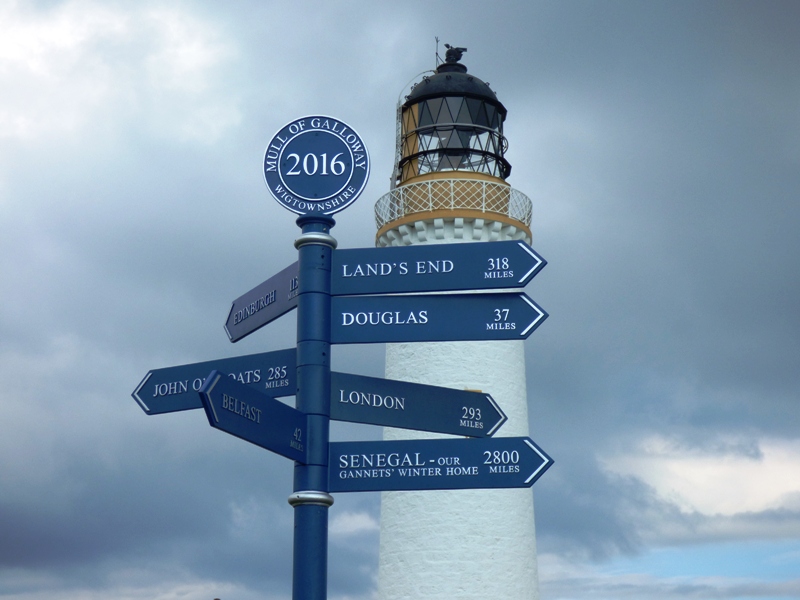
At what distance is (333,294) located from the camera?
7.79 meters

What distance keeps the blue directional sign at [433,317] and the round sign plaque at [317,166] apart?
761 millimetres

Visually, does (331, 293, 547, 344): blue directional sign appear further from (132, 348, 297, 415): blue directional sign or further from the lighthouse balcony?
the lighthouse balcony

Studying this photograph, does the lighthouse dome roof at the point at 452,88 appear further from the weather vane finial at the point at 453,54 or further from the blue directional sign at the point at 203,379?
the blue directional sign at the point at 203,379

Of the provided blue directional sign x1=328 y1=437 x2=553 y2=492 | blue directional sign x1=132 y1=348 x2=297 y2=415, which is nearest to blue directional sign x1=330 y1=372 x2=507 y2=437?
blue directional sign x1=328 y1=437 x2=553 y2=492

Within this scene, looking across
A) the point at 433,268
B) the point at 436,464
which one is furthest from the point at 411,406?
the point at 433,268

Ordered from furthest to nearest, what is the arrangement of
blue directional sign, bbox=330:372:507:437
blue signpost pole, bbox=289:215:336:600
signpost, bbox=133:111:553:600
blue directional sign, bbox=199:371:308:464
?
blue directional sign, bbox=330:372:507:437 → signpost, bbox=133:111:553:600 → blue signpost pole, bbox=289:215:336:600 → blue directional sign, bbox=199:371:308:464

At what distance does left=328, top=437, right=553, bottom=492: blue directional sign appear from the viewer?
7445 mm

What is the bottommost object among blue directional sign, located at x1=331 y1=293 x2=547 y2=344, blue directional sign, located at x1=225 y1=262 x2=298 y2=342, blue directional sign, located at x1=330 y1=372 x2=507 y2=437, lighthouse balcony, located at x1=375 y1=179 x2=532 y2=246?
blue directional sign, located at x1=330 y1=372 x2=507 y2=437

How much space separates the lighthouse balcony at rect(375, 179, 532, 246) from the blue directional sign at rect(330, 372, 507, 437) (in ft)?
33.9

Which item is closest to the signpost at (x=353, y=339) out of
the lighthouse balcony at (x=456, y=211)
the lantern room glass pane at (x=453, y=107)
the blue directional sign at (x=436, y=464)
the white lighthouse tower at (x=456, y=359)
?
the blue directional sign at (x=436, y=464)

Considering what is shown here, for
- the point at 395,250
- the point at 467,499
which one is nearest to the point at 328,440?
the point at 395,250

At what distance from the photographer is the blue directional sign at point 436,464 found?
24.4ft

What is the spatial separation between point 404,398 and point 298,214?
159 centimetres

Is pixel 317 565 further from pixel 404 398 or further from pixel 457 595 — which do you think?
pixel 457 595
